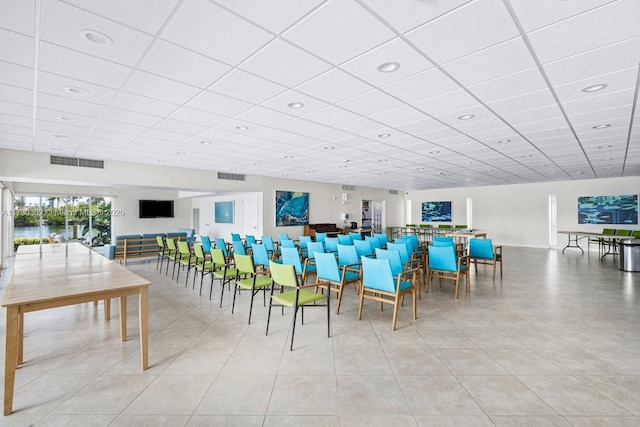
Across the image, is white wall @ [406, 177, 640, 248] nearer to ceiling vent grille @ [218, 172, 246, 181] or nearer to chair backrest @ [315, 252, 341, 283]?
ceiling vent grille @ [218, 172, 246, 181]

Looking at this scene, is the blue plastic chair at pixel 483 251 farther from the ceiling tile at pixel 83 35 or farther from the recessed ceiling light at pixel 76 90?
the recessed ceiling light at pixel 76 90

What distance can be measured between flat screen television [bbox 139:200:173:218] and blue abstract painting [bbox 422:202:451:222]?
44.1 feet

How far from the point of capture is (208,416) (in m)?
2.09

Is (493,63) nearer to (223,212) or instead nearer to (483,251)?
(483,251)

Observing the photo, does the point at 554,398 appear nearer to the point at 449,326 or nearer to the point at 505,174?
the point at 449,326

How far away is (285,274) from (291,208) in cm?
820

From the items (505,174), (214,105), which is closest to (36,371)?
(214,105)

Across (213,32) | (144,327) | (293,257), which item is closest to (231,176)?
(293,257)

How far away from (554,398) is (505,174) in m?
9.54

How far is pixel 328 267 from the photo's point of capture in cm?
420

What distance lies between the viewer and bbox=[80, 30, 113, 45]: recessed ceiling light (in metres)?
2.23

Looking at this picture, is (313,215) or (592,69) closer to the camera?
(592,69)

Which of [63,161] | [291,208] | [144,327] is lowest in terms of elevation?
[144,327]

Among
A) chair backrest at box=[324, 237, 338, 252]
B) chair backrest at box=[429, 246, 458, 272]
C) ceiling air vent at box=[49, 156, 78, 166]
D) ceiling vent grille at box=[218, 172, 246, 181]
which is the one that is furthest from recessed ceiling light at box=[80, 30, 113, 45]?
ceiling vent grille at box=[218, 172, 246, 181]
